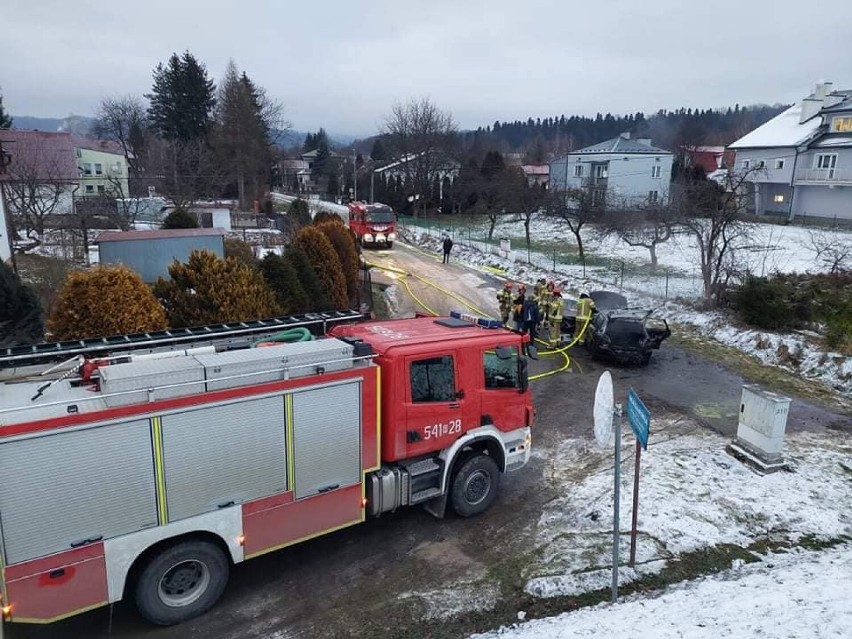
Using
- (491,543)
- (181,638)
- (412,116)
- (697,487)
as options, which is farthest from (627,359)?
(412,116)

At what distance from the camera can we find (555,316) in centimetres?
1692

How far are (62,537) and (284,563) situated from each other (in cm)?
271

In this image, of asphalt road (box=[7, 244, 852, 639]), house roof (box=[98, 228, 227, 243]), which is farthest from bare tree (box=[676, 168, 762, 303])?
house roof (box=[98, 228, 227, 243])

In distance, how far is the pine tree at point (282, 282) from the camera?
46.6 feet

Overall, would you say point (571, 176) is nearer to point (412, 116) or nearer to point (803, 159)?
point (803, 159)

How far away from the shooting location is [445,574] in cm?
703

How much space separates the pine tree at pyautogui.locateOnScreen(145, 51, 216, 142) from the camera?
57750 mm

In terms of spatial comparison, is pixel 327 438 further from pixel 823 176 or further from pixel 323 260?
pixel 823 176

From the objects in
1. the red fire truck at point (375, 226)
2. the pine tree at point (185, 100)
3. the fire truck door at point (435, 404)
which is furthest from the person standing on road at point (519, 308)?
the pine tree at point (185, 100)

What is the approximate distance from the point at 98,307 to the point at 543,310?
11788 mm

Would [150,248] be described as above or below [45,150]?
below

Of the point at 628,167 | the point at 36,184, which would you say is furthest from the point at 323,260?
the point at 628,167

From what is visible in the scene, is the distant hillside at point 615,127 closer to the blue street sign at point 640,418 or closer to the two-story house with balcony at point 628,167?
the two-story house with balcony at point 628,167

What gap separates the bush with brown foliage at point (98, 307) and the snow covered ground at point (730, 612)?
26.7 ft
